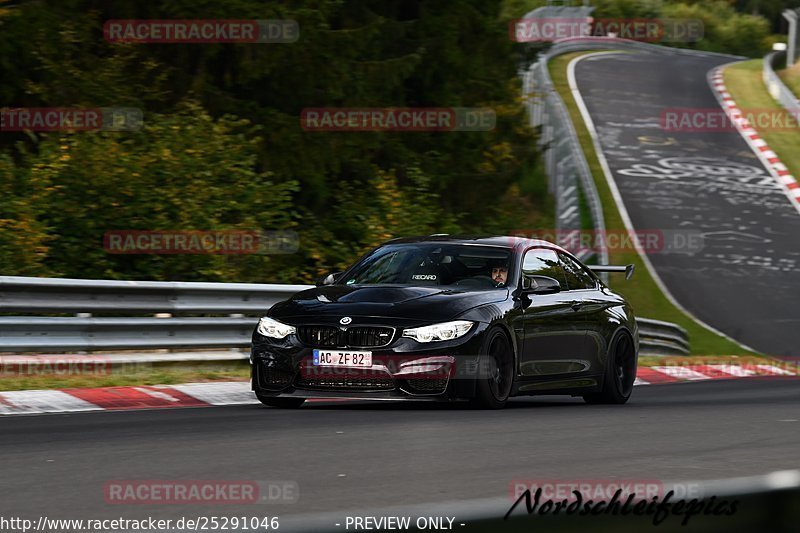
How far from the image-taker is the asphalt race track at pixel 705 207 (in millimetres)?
29031

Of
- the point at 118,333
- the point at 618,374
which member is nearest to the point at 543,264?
the point at 618,374

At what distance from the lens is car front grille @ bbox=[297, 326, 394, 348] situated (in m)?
10.5

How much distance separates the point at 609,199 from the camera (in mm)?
37344

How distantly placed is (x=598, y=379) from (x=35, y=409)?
475 centimetres

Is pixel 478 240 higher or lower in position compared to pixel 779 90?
lower

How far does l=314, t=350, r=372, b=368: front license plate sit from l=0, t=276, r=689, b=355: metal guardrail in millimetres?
3618

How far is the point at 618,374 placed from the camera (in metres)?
12.9

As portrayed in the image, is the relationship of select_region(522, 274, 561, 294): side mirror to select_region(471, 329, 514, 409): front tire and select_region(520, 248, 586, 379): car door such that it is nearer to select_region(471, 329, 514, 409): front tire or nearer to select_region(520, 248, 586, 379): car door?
select_region(520, 248, 586, 379): car door

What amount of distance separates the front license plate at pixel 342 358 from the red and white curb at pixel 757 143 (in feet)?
96.4

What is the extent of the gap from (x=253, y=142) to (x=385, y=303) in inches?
429

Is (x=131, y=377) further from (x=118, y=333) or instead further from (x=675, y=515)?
(x=675, y=515)

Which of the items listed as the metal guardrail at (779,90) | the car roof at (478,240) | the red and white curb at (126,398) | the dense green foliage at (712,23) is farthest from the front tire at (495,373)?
the dense green foliage at (712,23)

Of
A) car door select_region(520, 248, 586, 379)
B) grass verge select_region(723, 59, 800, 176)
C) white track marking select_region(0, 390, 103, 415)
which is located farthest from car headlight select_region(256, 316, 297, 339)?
grass verge select_region(723, 59, 800, 176)

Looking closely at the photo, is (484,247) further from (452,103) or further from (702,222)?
(702,222)
